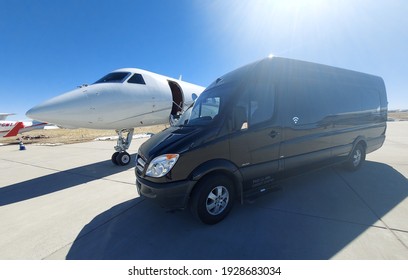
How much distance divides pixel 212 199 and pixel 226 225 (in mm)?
448

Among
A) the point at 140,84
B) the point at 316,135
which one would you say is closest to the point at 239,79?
the point at 316,135

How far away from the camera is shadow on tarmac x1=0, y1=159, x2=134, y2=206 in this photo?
4645mm

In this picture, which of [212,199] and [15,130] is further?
[15,130]

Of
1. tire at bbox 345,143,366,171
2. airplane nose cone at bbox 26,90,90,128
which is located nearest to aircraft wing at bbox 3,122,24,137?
airplane nose cone at bbox 26,90,90,128

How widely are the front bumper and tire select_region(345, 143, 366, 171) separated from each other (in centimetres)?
468

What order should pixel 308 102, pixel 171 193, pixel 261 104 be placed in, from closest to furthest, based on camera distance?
pixel 171 193 → pixel 261 104 → pixel 308 102

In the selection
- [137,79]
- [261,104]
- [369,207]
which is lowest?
[369,207]

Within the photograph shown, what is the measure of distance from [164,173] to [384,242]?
2975mm

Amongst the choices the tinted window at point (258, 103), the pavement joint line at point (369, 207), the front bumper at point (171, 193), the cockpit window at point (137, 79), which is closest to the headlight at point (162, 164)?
the front bumper at point (171, 193)

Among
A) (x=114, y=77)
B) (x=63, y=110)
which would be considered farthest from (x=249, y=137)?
(x=114, y=77)

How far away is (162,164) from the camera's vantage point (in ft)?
8.93

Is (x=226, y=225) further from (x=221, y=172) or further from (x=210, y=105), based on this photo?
(x=210, y=105)

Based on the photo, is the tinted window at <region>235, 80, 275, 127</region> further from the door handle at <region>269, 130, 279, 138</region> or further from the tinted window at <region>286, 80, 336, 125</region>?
the tinted window at <region>286, 80, 336, 125</region>

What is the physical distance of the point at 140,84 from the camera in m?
6.87
